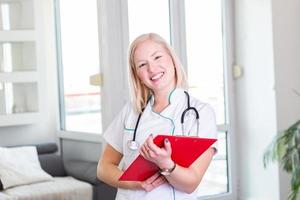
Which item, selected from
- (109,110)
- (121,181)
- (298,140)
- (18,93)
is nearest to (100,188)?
(109,110)

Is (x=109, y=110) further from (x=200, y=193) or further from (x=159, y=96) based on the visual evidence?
(x=159, y=96)

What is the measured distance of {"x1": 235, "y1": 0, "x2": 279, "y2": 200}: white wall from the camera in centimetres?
404

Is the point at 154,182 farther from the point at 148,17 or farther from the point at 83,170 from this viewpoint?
the point at 148,17

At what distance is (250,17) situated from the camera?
421cm

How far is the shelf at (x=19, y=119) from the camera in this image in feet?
14.4

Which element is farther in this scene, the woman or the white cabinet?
the white cabinet

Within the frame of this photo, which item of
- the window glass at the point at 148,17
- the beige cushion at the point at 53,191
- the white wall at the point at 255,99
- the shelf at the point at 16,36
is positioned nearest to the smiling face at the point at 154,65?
the beige cushion at the point at 53,191

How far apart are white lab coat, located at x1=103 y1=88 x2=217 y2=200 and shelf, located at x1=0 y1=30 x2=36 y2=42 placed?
302cm

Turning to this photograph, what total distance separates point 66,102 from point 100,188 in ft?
3.65

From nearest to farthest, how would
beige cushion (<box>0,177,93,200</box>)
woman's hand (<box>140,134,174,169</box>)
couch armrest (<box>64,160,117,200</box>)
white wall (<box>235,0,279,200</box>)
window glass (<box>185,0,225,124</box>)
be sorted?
woman's hand (<box>140,134,174,169</box>)
beige cushion (<box>0,177,93,200</box>)
couch armrest (<box>64,160,117,200</box>)
white wall (<box>235,0,279,200</box>)
window glass (<box>185,0,225,124</box>)

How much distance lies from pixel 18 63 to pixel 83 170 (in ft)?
3.74

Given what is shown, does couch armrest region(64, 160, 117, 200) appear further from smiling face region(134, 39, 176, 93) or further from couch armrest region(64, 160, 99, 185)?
smiling face region(134, 39, 176, 93)

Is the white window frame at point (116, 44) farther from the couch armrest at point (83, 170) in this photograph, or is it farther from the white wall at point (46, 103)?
the white wall at point (46, 103)

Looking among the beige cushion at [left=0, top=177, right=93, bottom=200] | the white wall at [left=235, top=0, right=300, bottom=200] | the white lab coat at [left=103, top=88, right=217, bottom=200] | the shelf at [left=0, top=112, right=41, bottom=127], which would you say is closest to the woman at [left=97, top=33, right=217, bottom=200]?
the white lab coat at [left=103, top=88, right=217, bottom=200]
